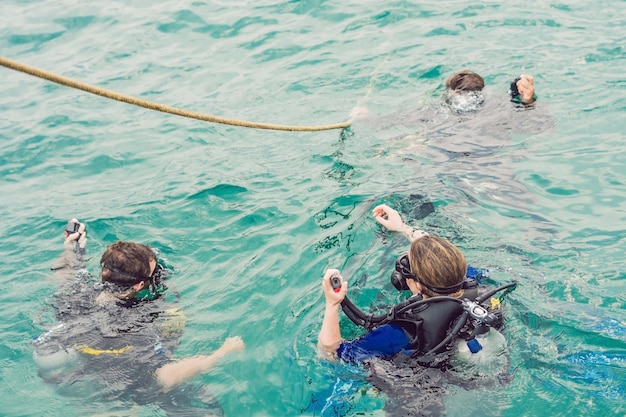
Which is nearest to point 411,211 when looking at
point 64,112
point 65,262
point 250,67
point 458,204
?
point 458,204

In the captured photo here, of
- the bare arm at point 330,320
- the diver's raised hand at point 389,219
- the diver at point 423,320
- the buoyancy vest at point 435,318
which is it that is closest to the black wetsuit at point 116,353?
the bare arm at point 330,320

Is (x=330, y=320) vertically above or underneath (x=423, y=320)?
underneath

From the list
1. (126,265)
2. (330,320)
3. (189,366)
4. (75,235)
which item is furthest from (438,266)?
(75,235)

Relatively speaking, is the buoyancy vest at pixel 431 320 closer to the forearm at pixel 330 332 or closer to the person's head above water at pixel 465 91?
the forearm at pixel 330 332

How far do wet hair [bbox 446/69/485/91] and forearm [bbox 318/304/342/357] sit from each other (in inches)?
170

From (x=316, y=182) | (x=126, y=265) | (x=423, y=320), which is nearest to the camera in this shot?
(x=423, y=320)

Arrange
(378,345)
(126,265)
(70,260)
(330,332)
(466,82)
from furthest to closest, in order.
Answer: (466,82), (70,260), (126,265), (330,332), (378,345)

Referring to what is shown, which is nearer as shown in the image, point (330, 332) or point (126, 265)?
point (330, 332)

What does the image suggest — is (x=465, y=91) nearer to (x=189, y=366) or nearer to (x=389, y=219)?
(x=389, y=219)

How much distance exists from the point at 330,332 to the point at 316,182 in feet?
10.1

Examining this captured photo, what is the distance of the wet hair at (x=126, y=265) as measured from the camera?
462 cm

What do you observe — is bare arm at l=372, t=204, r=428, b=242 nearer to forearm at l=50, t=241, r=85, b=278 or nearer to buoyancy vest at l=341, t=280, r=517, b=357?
buoyancy vest at l=341, t=280, r=517, b=357

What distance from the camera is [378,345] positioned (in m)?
3.82

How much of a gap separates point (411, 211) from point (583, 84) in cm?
380
